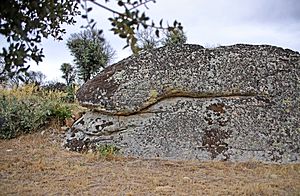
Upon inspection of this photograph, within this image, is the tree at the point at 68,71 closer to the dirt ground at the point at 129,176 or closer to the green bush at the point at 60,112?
the green bush at the point at 60,112

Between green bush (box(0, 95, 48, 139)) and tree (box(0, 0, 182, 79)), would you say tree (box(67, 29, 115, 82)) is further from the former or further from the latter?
tree (box(0, 0, 182, 79))

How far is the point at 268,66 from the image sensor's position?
743cm

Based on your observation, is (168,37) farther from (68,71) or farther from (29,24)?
(68,71)

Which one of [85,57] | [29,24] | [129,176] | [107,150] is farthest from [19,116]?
[85,57]

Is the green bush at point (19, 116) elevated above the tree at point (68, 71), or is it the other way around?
the tree at point (68, 71)

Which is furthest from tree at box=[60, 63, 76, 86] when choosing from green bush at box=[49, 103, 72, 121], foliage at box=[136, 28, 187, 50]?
green bush at box=[49, 103, 72, 121]

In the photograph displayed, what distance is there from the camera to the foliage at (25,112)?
847 centimetres

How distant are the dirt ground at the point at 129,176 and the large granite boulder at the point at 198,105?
1.31 ft

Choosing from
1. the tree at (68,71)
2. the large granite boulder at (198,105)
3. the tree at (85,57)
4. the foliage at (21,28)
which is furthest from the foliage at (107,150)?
the tree at (68,71)

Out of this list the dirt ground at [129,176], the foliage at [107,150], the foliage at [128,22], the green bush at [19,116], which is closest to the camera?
the foliage at [128,22]

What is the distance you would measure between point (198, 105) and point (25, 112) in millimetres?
3643

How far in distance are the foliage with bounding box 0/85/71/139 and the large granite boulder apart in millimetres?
1354

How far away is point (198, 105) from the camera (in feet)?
23.6

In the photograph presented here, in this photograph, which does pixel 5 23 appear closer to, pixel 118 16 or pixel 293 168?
pixel 118 16
